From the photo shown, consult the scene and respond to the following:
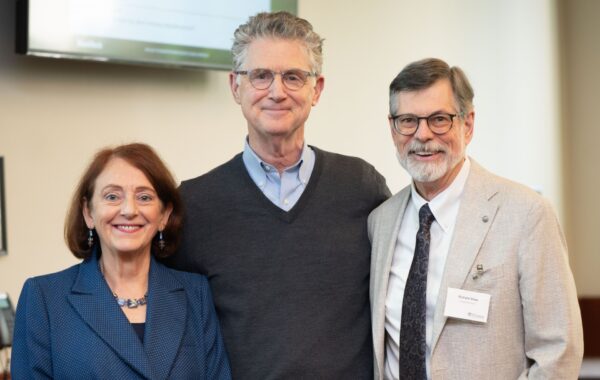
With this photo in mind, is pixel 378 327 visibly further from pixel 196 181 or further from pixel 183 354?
pixel 196 181

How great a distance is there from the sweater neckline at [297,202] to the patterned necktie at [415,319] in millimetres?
414

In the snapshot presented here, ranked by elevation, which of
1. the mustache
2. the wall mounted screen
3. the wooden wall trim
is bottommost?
the wooden wall trim

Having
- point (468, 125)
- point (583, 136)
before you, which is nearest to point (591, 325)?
point (583, 136)

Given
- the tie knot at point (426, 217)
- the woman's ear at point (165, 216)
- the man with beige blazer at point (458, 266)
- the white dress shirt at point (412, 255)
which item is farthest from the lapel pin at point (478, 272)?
the woman's ear at point (165, 216)

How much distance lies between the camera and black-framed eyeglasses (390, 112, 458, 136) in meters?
2.52

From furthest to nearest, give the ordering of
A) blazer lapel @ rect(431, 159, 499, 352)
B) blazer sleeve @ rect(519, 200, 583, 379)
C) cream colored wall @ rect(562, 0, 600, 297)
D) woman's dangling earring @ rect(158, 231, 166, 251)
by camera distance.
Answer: cream colored wall @ rect(562, 0, 600, 297) → woman's dangling earring @ rect(158, 231, 166, 251) → blazer lapel @ rect(431, 159, 499, 352) → blazer sleeve @ rect(519, 200, 583, 379)

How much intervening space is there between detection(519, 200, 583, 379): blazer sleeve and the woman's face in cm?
109

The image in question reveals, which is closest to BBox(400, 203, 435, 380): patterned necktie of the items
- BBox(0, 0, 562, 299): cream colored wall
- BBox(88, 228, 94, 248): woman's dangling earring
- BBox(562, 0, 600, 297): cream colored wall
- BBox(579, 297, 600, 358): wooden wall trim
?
BBox(88, 228, 94, 248): woman's dangling earring

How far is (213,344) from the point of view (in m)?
2.51

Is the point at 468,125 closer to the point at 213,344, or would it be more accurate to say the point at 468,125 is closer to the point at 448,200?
the point at 448,200

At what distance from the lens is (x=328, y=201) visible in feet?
9.00

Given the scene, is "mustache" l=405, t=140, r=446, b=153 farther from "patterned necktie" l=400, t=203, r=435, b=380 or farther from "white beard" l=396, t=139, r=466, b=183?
"patterned necktie" l=400, t=203, r=435, b=380

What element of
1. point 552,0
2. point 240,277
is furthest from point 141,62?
point 552,0

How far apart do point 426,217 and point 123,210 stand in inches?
35.8
